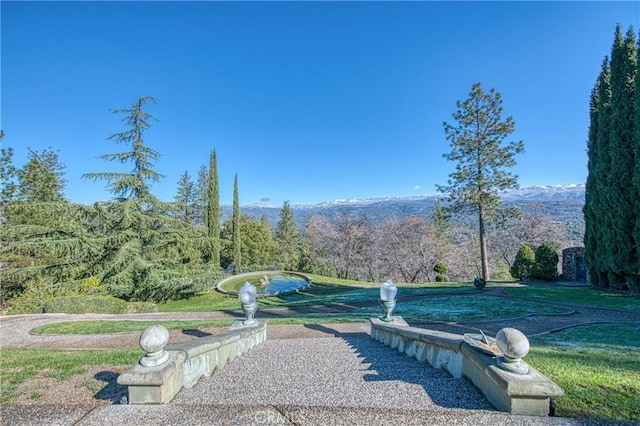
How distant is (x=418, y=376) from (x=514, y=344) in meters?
1.44

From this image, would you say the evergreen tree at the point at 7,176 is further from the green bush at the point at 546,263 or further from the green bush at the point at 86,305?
the green bush at the point at 546,263

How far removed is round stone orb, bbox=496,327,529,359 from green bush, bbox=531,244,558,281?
16.7 m

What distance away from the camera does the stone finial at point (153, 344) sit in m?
2.23

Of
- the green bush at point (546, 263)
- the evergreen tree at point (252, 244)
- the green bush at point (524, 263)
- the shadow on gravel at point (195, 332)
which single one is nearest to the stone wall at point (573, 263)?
the green bush at point (546, 263)

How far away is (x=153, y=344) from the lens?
2250 millimetres

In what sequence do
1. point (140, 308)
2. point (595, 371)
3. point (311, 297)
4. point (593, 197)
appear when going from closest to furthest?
point (595, 371)
point (140, 308)
point (593, 197)
point (311, 297)

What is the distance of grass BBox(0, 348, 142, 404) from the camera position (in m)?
3.27

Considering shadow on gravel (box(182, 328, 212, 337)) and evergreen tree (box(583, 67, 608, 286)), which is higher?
evergreen tree (box(583, 67, 608, 286))

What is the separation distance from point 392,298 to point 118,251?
1294 cm

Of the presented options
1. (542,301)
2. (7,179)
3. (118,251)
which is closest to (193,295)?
(118,251)

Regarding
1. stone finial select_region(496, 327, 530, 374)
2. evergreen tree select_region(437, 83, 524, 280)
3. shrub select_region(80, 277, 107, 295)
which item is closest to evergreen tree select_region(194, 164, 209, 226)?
shrub select_region(80, 277, 107, 295)

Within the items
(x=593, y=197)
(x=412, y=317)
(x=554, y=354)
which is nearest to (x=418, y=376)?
(x=554, y=354)

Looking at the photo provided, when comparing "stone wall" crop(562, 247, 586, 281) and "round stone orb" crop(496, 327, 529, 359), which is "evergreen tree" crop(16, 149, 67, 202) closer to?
"round stone orb" crop(496, 327, 529, 359)

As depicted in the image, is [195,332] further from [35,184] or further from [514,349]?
[35,184]
